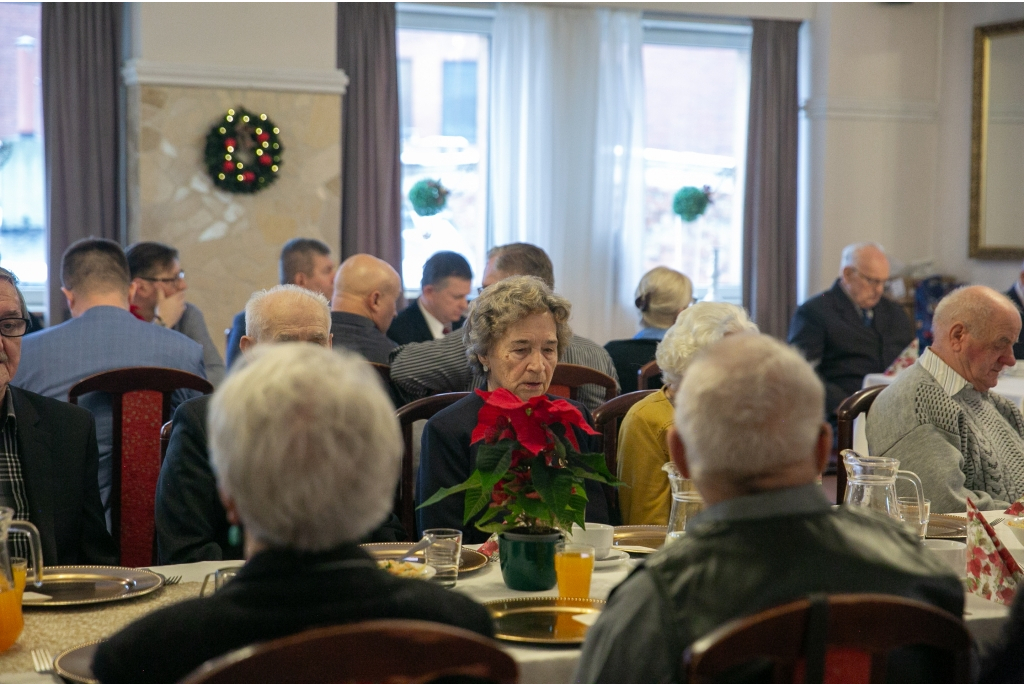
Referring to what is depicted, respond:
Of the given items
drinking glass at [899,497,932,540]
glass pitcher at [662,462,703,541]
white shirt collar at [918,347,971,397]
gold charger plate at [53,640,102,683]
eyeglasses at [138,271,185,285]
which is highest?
eyeglasses at [138,271,185,285]

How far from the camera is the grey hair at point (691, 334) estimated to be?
9.06 ft

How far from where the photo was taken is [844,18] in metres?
7.53

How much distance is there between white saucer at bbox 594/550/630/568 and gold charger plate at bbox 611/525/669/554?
76 millimetres

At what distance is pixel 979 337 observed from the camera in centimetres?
292

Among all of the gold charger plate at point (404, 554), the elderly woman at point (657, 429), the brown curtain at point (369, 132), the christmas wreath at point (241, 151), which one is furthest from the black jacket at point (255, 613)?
the brown curtain at point (369, 132)

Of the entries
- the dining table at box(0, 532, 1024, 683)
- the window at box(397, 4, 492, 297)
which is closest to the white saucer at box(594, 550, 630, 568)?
the dining table at box(0, 532, 1024, 683)

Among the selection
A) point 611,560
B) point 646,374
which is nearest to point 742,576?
point 611,560

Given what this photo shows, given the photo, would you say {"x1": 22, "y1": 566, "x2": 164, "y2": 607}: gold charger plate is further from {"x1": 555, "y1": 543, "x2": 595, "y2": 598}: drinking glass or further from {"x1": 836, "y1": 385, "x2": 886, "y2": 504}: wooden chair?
{"x1": 836, "y1": 385, "x2": 886, "y2": 504}: wooden chair

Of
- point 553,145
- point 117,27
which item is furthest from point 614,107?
point 117,27

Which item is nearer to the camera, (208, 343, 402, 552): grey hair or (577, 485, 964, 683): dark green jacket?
(208, 343, 402, 552): grey hair

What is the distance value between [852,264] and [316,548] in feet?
18.6

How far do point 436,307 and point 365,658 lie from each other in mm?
3908

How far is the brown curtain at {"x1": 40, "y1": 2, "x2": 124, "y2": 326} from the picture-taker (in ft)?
20.4

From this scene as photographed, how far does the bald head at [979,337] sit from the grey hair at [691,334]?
1.89ft
